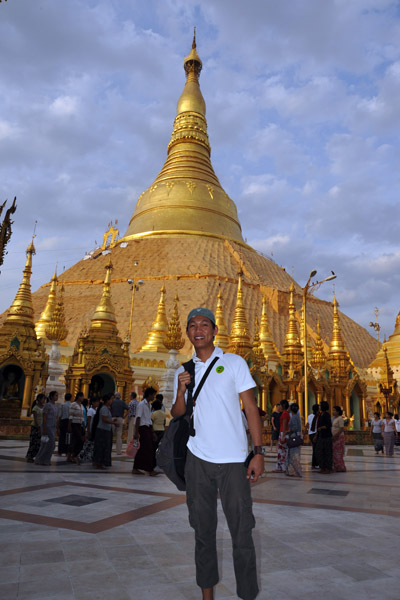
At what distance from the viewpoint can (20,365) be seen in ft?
65.0

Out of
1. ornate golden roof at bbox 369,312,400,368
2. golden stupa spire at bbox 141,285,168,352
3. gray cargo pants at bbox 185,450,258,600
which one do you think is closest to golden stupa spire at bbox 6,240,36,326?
golden stupa spire at bbox 141,285,168,352

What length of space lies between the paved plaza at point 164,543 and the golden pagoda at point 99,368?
14.3m

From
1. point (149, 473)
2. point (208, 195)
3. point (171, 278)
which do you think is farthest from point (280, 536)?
point (208, 195)

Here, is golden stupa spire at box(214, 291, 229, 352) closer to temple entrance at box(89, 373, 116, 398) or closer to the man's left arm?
temple entrance at box(89, 373, 116, 398)

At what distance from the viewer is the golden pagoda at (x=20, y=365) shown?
1931cm

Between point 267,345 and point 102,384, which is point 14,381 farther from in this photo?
point 267,345

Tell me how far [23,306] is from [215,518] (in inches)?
869

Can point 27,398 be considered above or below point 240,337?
below

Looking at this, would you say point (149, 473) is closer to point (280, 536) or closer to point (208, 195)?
point (280, 536)

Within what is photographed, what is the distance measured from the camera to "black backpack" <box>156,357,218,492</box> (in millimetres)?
2832

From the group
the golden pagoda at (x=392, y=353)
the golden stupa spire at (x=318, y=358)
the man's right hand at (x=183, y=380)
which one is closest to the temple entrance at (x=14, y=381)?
the man's right hand at (x=183, y=380)

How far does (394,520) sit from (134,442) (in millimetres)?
5358

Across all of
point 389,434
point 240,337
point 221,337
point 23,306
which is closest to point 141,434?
point 389,434

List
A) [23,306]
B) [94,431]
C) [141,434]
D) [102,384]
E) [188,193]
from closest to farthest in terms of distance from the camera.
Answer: [141,434] < [94,431] < [102,384] < [23,306] < [188,193]
